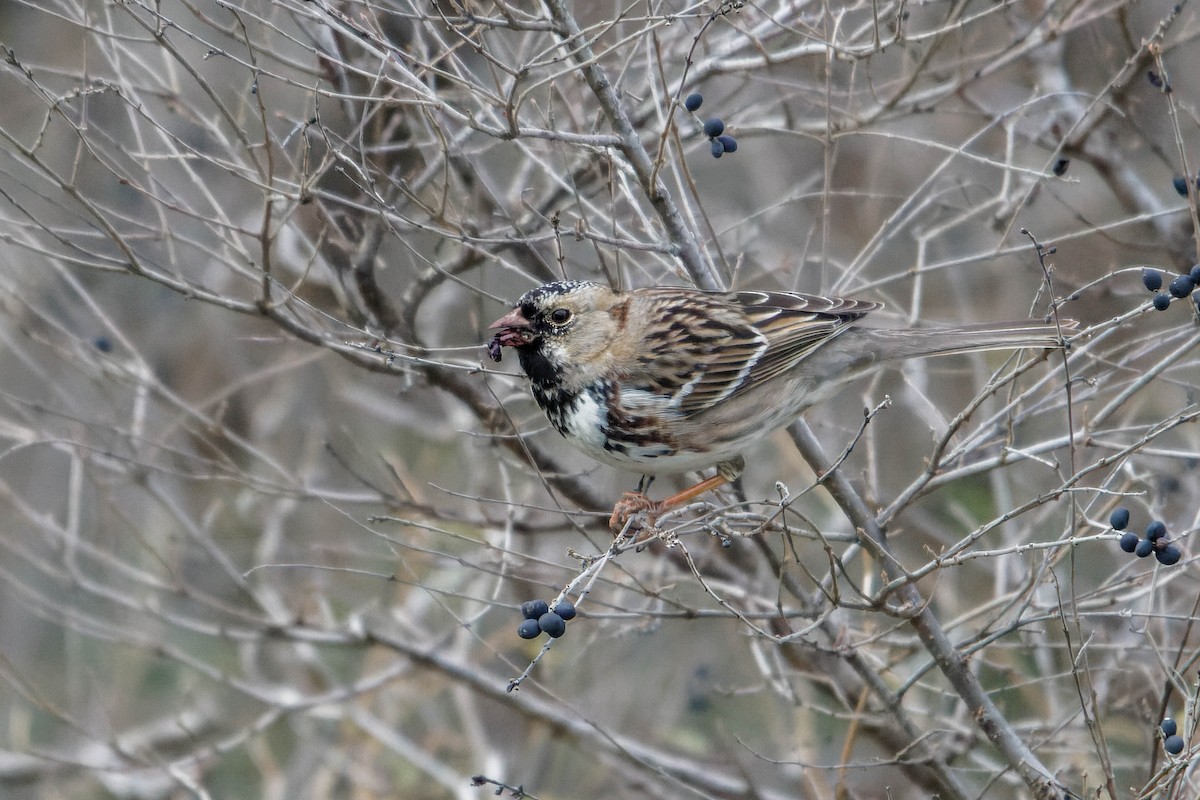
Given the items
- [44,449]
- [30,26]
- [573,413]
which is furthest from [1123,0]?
[30,26]

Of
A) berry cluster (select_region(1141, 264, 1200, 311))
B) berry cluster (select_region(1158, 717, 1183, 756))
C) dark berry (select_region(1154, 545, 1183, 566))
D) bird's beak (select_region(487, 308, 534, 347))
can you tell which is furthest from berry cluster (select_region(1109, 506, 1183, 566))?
bird's beak (select_region(487, 308, 534, 347))

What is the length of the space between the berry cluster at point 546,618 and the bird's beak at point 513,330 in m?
1.56

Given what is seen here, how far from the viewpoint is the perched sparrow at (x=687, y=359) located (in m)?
5.25

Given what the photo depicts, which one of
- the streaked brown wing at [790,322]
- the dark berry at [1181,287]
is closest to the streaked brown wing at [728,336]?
the streaked brown wing at [790,322]

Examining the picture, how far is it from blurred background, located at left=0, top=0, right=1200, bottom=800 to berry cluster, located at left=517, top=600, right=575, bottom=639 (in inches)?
15.2

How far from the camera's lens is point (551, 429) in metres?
6.30

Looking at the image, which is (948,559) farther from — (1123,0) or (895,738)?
(1123,0)

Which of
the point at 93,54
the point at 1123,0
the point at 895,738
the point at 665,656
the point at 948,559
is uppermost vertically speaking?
the point at 93,54

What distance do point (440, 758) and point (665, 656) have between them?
198cm

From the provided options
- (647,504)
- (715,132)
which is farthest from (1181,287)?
(647,504)

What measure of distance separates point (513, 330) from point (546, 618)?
1792 millimetres

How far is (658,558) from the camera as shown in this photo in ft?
21.7

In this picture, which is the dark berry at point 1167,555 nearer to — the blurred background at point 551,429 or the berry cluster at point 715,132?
the blurred background at point 551,429

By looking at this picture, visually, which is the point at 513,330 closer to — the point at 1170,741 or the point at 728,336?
the point at 728,336
